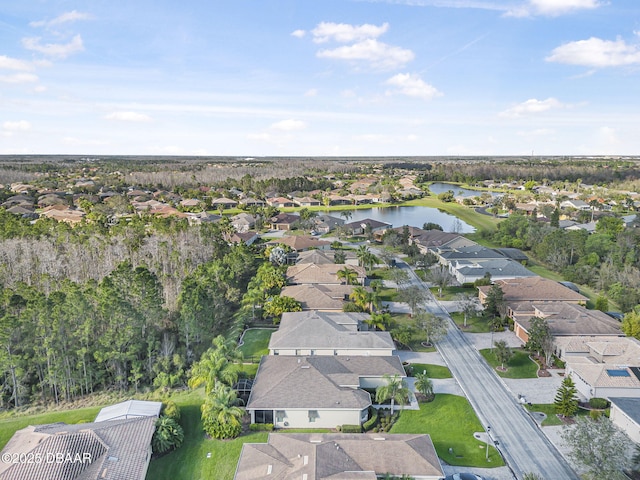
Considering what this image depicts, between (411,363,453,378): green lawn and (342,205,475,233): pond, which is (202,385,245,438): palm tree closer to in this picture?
(411,363,453,378): green lawn

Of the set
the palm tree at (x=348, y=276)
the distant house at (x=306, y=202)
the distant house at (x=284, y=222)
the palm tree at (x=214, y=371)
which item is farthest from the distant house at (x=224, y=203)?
the palm tree at (x=214, y=371)

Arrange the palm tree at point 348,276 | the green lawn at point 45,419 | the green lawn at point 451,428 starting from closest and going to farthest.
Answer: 1. the green lawn at point 451,428
2. the green lawn at point 45,419
3. the palm tree at point 348,276

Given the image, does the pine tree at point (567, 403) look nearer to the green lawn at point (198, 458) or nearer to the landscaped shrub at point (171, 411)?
the green lawn at point (198, 458)

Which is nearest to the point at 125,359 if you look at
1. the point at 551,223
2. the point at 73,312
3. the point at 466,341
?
the point at 73,312

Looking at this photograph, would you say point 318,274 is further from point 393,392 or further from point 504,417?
point 504,417

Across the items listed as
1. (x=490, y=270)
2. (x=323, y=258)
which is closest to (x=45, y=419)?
(x=323, y=258)

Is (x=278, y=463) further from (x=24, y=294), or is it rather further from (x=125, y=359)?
(x=24, y=294)

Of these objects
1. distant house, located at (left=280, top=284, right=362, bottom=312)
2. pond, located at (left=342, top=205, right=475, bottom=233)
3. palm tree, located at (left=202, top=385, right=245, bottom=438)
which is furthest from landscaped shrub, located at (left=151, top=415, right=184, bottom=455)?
pond, located at (left=342, top=205, right=475, bottom=233)
